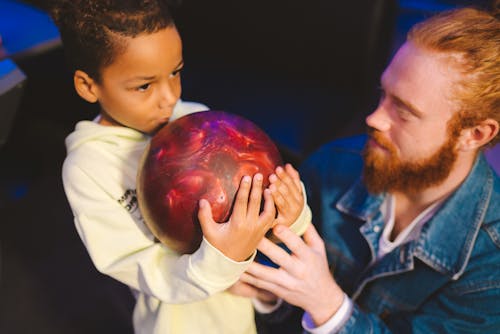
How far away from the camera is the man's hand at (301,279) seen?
1.14 m

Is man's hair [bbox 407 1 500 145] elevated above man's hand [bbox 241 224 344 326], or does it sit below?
above

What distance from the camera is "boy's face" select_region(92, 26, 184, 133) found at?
3.43 feet

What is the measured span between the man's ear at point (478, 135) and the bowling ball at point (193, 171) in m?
0.61

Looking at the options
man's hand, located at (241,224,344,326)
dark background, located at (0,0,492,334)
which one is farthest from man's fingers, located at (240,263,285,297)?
dark background, located at (0,0,492,334)

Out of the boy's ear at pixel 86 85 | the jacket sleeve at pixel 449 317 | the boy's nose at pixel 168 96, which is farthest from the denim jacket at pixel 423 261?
the boy's ear at pixel 86 85

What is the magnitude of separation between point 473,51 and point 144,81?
0.84 m

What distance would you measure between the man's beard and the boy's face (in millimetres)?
611

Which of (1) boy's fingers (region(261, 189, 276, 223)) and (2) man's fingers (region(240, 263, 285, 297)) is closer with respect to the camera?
(1) boy's fingers (region(261, 189, 276, 223))

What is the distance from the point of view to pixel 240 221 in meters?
0.92

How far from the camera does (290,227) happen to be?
1.13 meters

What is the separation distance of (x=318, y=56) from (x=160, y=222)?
177cm

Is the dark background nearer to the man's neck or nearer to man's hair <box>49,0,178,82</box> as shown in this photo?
the man's neck

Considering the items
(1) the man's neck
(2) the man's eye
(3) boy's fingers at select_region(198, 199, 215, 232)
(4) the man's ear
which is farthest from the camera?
(1) the man's neck

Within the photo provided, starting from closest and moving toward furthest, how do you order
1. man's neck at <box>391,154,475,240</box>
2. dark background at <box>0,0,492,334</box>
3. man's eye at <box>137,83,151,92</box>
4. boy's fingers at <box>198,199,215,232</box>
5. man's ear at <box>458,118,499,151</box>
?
boy's fingers at <box>198,199,215,232</box> < man's eye at <box>137,83,151,92</box> < man's ear at <box>458,118,499,151</box> < man's neck at <box>391,154,475,240</box> < dark background at <box>0,0,492,334</box>
